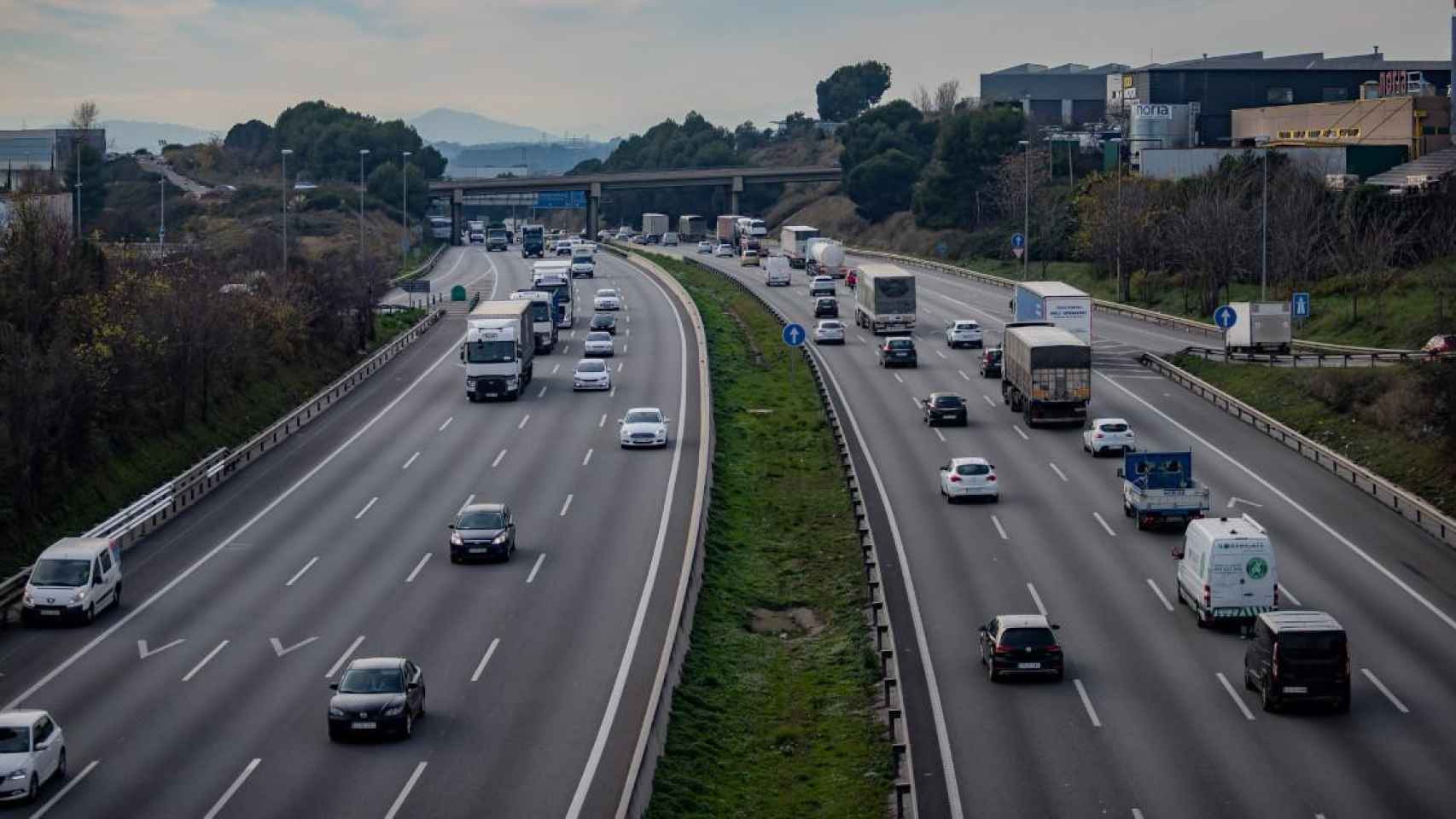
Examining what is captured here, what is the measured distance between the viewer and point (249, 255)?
108375mm

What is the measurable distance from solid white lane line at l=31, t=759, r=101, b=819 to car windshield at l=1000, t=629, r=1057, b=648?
53.5 ft

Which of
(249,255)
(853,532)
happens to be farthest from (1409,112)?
(853,532)

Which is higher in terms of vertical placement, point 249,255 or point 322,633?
point 249,255

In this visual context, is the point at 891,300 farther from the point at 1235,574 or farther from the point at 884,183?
the point at 884,183

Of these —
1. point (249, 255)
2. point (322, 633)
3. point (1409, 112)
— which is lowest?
point (322, 633)

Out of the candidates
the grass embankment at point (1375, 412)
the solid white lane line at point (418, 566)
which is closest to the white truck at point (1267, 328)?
the grass embankment at point (1375, 412)

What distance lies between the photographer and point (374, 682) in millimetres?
30984

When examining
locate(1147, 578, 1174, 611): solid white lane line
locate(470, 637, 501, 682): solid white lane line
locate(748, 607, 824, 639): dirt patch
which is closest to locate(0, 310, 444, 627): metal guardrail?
locate(470, 637, 501, 682): solid white lane line

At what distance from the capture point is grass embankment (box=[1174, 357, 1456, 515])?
5312 centimetres

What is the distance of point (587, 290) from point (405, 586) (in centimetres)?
8143

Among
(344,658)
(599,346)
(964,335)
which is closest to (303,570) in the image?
(344,658)

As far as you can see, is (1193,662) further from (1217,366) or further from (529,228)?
(529,228)

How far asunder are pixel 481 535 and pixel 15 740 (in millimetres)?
17640

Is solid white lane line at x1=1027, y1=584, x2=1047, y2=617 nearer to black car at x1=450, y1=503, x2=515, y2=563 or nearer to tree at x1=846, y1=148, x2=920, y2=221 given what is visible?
black car at x1=450, y1=503, x2=515, y2=563
